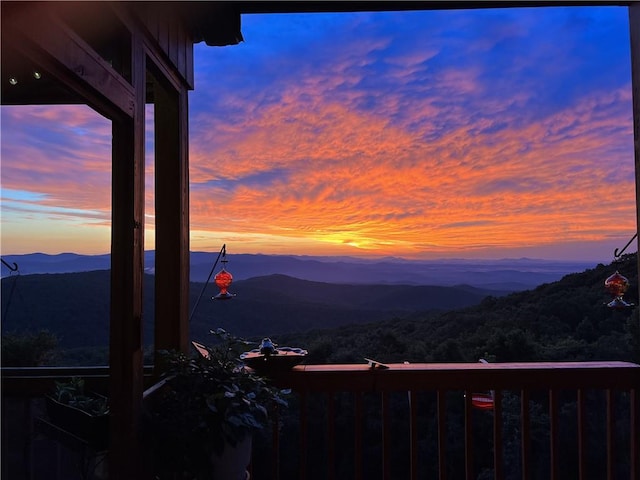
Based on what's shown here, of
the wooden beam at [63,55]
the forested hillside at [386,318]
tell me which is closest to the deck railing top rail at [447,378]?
the forested hillside at [386,318]

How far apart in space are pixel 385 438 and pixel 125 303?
1.45 metres

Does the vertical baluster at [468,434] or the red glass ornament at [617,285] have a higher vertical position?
the red glass ornament at [617,285]

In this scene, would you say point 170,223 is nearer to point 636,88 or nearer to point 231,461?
point 231,461

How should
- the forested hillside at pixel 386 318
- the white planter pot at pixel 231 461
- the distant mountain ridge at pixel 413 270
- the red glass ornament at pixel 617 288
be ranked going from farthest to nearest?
1. the distant mountain ridge at pixel 413 270
2. the red glass ornament at pixel 617 288
3. the forested hillside at pixel 386 318
4. the white planter pot at pixel 231 461

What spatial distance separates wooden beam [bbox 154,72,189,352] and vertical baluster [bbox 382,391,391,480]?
3.41ft

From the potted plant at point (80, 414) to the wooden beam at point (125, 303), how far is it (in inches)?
3.5

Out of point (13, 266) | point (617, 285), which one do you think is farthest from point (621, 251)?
point (13, 266)

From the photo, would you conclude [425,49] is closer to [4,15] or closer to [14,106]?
[14,106]

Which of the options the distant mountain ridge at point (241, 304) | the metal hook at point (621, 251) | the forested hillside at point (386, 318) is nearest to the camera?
the distant mountain ridge at point (241, 304)

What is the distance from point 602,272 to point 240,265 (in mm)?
3351

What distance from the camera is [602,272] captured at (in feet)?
15.0

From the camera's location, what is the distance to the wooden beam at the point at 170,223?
2.41m

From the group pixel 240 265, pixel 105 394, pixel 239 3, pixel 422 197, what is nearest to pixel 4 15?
pixel 239 3

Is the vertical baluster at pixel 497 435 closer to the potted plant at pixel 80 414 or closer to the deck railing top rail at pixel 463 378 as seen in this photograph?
the deck railing top rail at pixel 463 378
